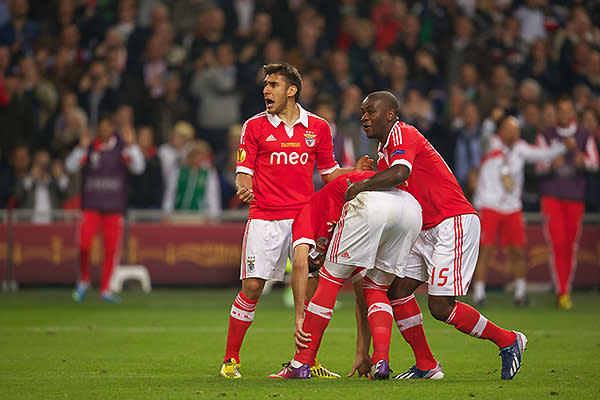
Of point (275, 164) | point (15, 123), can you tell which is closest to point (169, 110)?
point (15, 123)

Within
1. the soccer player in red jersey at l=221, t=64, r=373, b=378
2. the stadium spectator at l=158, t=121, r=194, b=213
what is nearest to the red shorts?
the stadium spectator at l=158, t=121, r=194, b=213

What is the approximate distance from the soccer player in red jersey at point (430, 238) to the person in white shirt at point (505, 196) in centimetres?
648

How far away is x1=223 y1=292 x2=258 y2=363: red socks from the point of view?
7.65 m

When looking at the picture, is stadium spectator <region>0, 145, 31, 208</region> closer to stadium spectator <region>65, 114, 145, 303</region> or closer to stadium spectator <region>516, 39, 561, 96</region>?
stadium spectator <region>65, 114, 145, 303</region>

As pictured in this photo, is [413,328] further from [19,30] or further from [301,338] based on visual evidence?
[19,30]

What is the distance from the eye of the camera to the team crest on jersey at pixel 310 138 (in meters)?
7.91

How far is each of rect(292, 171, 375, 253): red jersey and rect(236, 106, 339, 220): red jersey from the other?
0.29 feet

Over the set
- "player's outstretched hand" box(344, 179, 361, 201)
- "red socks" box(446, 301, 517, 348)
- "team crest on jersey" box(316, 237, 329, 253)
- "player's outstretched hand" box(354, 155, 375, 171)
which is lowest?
"red socks" box(446, 301, 517, 348)

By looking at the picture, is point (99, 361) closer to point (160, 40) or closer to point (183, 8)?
point (160, 40)

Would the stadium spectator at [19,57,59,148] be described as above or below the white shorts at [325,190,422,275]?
above

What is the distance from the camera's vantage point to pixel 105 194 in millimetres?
14719

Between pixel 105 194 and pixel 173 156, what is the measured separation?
9.25 feet

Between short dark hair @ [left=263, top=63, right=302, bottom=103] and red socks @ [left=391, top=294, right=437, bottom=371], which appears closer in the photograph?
red socks @ [left=391, top=294, right=437, bottom=371]

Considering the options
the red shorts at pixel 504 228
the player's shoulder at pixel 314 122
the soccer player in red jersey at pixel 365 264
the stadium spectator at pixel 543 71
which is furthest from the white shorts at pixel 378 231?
the stadium spectator at pixel 543 71
